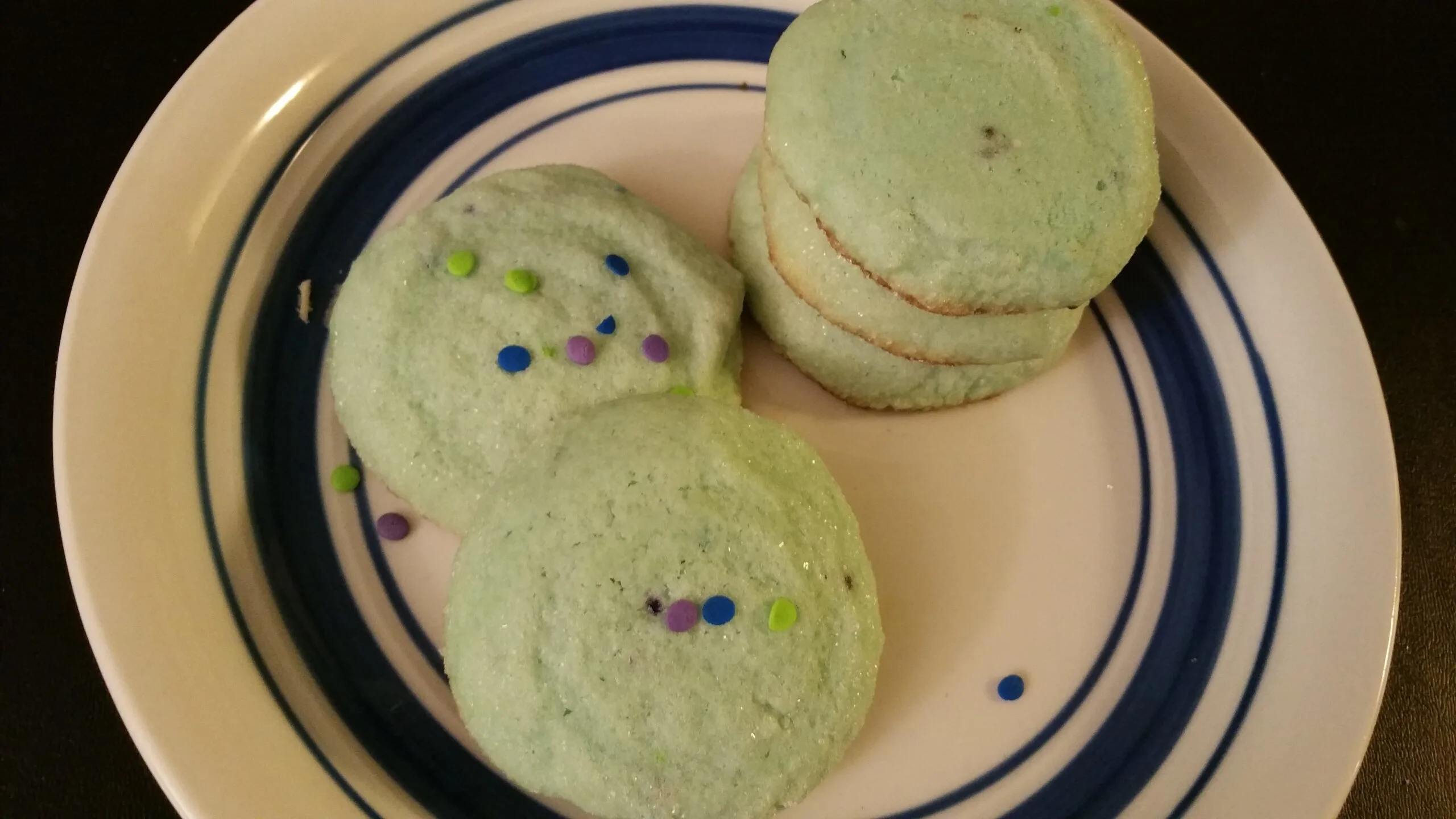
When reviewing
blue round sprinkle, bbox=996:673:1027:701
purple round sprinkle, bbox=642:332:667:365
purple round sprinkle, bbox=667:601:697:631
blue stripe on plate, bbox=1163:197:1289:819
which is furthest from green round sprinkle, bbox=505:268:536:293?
blue stripe on plate, bbox=1163:197:1289:819

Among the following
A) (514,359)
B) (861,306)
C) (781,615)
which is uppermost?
(514,359)

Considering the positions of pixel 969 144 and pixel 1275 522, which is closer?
pixel 969 144

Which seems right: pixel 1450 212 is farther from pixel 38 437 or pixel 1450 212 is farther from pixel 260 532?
pixel 38 437

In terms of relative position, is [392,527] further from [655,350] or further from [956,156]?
[956,156]

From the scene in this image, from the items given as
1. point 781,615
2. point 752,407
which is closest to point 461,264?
point 752,407

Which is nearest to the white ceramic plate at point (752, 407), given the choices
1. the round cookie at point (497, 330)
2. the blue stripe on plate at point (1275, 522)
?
the blue stripe on plate at point (1275, 522)

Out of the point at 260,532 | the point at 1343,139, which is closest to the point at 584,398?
the point at 260,532

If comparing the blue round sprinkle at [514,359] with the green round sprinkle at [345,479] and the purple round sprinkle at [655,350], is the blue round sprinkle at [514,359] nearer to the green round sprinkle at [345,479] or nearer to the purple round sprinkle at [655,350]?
the purple round sprinkle at [655,350]
